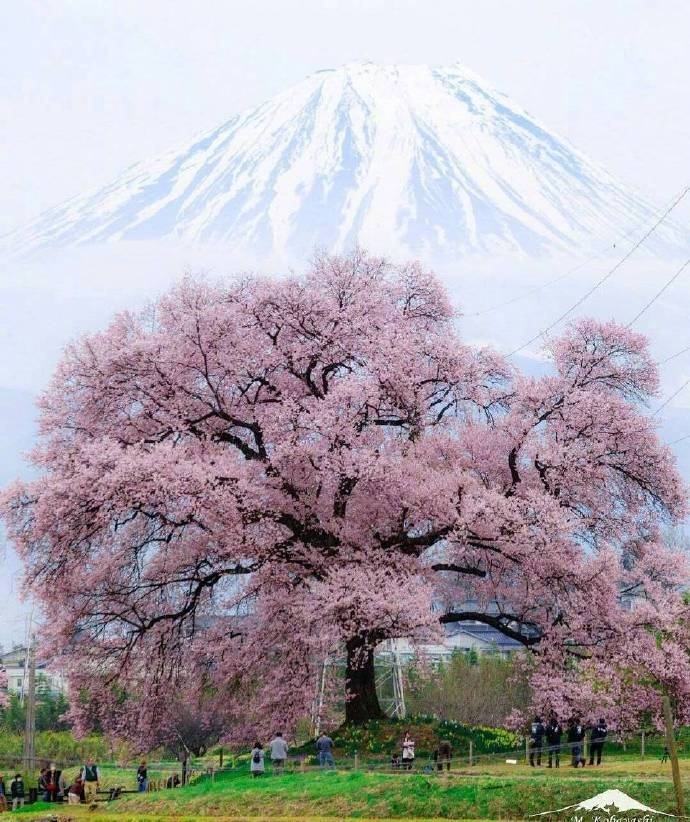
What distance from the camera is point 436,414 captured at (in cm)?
3681

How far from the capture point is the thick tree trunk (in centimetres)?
3384

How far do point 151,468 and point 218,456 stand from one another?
203cm

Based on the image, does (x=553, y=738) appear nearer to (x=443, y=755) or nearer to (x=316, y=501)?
(x=443, y=755)

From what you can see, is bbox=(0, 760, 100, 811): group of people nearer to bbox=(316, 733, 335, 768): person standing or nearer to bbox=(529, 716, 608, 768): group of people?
bbox=(316, 733, 335, 768): person standing

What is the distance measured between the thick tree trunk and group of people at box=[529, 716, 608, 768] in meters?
4.27

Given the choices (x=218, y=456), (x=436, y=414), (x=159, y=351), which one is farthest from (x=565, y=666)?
(x=159, y=351)

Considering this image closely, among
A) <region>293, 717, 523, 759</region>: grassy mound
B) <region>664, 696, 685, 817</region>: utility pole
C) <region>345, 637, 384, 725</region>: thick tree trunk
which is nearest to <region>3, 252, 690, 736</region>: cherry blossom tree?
<region>345, 637, 384, 725</region>: thick tree trunk

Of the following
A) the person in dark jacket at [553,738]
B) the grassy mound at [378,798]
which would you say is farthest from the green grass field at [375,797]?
the person in dark jacket at [553,738]

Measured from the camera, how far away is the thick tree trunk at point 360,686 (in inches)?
1332

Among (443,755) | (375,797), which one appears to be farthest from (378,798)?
(443,755)

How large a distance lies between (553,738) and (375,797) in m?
10.5

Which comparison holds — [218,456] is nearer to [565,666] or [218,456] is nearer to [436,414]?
[436,414]

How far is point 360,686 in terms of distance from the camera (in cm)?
3456

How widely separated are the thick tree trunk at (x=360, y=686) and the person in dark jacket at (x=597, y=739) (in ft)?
18.3
